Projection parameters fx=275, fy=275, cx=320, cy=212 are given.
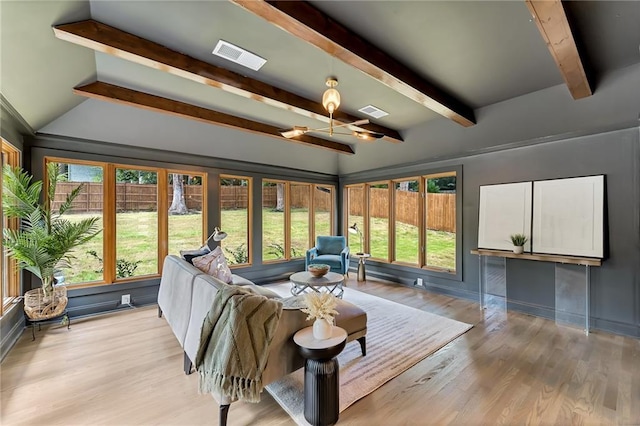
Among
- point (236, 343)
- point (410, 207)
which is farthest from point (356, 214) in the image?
point (236, 343)

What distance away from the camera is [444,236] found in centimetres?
512

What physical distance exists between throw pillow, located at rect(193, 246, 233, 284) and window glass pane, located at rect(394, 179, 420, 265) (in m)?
3.70

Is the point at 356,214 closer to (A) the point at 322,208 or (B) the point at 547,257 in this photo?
(A) the point at 322,208

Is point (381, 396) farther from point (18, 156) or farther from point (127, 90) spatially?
point (18, 156)

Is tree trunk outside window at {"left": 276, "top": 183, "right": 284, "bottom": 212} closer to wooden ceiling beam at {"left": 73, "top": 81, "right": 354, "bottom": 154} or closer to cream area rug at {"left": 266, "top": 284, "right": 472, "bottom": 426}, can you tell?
wooden ceiling beam at {"left": 73, "top": 81, "right": 354, "bottom": 154}

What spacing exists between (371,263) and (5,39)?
5945 mm

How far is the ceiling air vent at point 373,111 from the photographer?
4203 millimetres

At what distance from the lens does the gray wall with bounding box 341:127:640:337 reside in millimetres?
3201

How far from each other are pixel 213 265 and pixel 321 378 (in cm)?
192

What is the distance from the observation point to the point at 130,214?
4234 mm

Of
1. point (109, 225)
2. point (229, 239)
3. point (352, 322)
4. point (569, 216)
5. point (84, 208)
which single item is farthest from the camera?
point (229, 239)

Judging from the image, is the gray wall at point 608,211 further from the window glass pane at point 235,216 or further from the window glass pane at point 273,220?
the window glass pane at point 235,216

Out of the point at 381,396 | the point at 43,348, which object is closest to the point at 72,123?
the point at 43,348

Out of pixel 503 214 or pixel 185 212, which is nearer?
pixel 503 214
